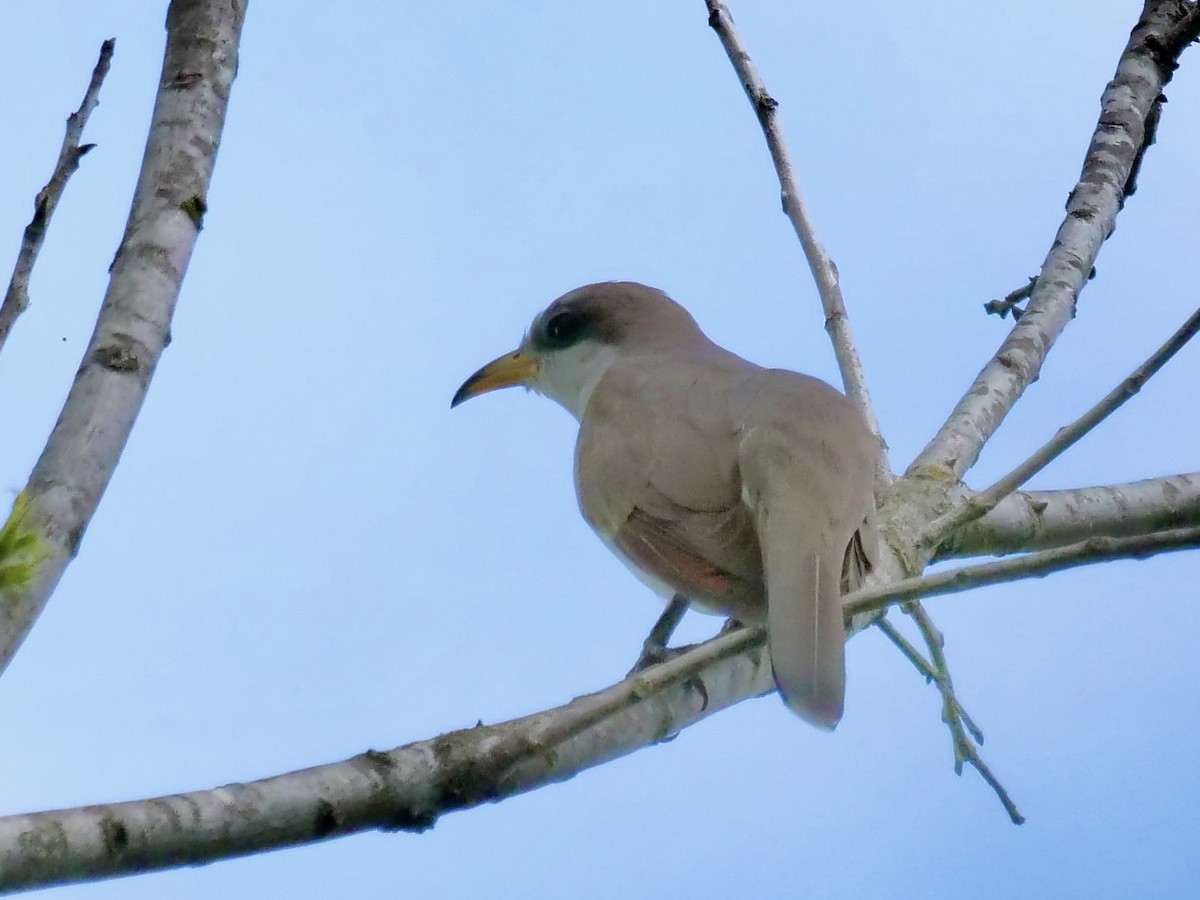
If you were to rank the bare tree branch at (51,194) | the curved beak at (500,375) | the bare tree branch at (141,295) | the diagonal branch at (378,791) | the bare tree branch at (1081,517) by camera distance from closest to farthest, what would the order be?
the diagonal branch at (378,791), the bare tree branch at (51,194), the bare tree branch at (141,295), the bare tree branch at (1081,517), the curved beak at (500,375)

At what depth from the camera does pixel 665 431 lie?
11.8ft

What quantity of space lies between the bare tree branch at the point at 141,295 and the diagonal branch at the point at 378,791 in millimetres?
405

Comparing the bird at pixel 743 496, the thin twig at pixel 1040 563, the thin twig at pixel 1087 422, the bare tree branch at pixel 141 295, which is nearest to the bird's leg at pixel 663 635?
the bird at pixel 743 496

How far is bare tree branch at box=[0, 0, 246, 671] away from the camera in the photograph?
212 centimetres

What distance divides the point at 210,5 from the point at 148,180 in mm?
583

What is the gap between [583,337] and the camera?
490cm

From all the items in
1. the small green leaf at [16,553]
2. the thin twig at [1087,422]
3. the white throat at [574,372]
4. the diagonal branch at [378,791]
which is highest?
the white throat at [574,372]

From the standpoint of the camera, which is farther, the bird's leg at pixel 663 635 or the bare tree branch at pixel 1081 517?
the bare tree branch at pixel 1081 517

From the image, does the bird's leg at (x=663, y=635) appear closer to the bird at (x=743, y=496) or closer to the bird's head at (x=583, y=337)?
the bird at (x=743, y=496)

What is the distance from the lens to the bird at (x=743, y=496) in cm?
263

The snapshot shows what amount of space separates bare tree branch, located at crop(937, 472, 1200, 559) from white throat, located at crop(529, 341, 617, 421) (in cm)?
136

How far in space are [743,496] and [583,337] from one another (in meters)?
1.86

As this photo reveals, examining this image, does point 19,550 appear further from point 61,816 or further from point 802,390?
point 802,390

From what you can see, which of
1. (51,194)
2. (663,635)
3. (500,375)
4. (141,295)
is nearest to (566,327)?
(500,375)
